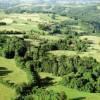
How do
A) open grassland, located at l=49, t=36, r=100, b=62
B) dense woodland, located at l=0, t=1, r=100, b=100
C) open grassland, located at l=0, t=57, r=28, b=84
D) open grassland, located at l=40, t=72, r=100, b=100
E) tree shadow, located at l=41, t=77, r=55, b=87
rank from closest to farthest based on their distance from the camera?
dense woodland, located at l=0, t=1, r=100, b=100, open grassland, located at l=40, t=72, r=100, b=100, tree shadow, located at l=41, t=77, r=55, b=87, open grassland, located at l=0, t=57, r=28, b=84, open grassland, located at l=49, t=36, r=100, b=62

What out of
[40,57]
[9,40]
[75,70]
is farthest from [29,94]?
[9,40]

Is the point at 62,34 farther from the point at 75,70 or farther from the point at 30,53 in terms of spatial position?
the point at 75,70

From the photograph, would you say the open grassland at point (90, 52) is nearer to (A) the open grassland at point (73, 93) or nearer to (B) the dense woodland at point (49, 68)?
(B) the dense woodland at point (49, 68)

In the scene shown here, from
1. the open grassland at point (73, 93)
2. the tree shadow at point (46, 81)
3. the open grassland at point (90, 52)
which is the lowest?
the open grassland at point (73, 93)

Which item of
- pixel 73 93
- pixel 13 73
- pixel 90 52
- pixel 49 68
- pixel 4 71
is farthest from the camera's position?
pixel 90 52

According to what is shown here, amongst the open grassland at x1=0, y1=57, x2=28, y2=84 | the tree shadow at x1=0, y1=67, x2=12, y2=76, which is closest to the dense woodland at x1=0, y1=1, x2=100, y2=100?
the open grassland at x1=0, y1=57, x2=28, y2=84

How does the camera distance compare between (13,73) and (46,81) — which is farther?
(13,73)

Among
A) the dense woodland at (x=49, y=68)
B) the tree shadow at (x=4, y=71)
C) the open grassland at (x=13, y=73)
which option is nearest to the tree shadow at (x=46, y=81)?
the dense woodland at (x=49, y=68)

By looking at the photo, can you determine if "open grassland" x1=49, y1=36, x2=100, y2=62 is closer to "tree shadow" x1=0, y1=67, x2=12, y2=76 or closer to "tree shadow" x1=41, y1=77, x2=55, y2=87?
"tree shadow" x1=0, y1=67, x2=12, y2=76

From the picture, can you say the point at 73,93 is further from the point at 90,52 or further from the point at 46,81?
the point at 90,52

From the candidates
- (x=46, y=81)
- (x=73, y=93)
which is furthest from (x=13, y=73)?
(x=73, y=93)

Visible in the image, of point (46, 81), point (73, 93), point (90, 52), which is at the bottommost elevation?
point (73, 93)
